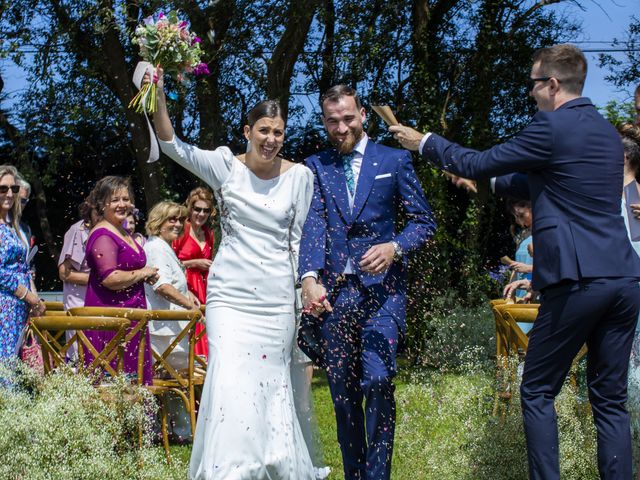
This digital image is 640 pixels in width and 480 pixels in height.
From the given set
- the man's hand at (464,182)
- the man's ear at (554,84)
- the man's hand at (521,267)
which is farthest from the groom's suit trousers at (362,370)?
the man's hand at (521,267)

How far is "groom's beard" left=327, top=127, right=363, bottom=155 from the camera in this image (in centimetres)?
512

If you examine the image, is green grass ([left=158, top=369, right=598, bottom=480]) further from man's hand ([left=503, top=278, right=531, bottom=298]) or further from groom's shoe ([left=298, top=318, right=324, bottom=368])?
man's hand ([left=503, top=278, right=531, bottom=298])

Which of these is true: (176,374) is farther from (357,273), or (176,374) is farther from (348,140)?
(348,140)

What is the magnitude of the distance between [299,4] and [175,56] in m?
6.88

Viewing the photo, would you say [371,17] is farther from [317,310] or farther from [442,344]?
[317,310]

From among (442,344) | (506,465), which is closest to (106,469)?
(506,465)

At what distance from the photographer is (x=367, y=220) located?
4973 millimetres

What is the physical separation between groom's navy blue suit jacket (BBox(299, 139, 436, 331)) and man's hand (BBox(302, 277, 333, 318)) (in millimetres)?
91

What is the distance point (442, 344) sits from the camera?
12.2 metres

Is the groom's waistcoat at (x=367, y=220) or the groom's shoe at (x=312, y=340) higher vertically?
the groom's waistcoat at (x=367, y=220)

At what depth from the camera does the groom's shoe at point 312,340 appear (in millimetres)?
5062

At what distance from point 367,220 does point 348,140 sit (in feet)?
1.62

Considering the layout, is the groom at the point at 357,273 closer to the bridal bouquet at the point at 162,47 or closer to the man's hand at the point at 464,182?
Answer: the man's hand at the point at 464,182

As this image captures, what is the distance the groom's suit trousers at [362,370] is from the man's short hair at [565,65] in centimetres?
146
